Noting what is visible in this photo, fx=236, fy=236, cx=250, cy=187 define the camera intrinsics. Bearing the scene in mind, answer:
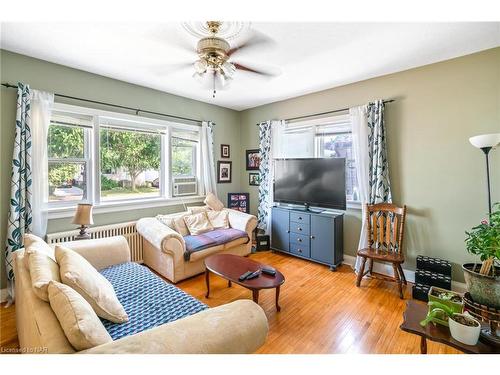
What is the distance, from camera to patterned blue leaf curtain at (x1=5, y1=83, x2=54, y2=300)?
91.6 inches

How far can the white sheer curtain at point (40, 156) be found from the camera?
2.45 m

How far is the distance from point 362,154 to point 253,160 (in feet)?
6.54

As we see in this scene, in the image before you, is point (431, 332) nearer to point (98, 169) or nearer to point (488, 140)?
point (488, 140)

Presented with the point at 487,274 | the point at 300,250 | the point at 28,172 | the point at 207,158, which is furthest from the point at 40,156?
the point at 487,274

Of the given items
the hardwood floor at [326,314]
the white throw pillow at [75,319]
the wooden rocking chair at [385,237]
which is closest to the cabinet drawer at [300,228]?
the hardwood floor at [326,314]

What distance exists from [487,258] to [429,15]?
5.40 ft

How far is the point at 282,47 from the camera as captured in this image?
2240 millimetres

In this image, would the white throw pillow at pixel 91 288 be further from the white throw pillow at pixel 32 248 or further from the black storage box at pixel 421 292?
the black storage box at pixel 421 292

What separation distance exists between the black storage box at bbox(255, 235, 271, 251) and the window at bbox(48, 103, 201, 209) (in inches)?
54.8

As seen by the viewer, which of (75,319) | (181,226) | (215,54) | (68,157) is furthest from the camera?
(181,226)

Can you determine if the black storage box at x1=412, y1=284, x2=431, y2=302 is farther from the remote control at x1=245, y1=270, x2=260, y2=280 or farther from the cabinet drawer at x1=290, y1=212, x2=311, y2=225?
the remote control at x1=245, y1=270, x2=260, y2=280

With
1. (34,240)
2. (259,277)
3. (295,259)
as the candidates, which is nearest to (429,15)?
(259,277)

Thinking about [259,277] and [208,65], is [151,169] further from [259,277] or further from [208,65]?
[259,277]
